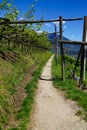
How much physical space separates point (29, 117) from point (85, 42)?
317 inches

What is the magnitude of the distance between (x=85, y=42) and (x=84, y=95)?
4528mm

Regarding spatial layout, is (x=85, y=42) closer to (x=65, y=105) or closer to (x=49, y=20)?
(x=49, y=20)

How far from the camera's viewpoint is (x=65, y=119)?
11047mm

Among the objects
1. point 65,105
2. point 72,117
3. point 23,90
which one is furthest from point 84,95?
point 23,90

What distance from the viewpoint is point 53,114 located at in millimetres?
11742

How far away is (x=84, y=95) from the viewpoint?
14156 mm

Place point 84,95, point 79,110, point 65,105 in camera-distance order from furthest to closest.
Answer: point 84,95
point 65,105
point 79,110

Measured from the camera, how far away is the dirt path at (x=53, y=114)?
404 inches

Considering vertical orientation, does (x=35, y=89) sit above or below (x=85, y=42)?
below

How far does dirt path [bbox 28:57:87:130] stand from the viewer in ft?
33.7

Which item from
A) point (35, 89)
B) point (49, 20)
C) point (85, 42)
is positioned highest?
point (49, 20)

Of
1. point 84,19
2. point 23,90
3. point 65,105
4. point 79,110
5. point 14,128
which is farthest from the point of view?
point 84,19

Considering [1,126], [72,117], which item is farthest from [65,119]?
[1,126]

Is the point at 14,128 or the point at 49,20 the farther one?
the point at 49,20
